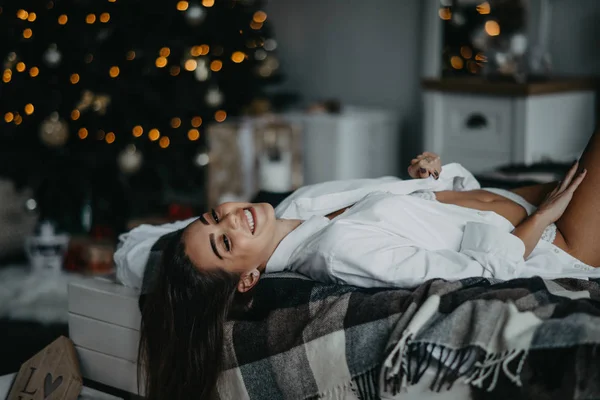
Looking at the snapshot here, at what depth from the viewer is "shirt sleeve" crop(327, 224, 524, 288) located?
1.80 m

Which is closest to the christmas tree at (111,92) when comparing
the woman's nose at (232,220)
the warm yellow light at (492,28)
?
the warm yellow light at (492,28)

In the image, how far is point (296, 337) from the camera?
1.76 meters

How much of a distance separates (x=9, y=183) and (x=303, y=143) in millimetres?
1570

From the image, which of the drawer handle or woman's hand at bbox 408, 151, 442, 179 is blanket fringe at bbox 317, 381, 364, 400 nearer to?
woman's hand at bbox 408, 151, 442, 179

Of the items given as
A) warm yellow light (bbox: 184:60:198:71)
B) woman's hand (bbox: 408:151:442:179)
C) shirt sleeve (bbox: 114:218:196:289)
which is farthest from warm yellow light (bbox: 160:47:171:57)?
woman's hand (bbox: 408:151:442:179)

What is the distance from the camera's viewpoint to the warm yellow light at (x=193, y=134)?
451 cm

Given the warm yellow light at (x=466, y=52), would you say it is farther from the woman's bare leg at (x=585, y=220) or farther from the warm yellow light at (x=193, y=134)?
the woman's bare leg at (x=585, y=220)

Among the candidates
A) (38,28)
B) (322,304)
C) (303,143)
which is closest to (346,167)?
(303,143)

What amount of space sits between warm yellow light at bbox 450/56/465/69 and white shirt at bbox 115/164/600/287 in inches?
83.6

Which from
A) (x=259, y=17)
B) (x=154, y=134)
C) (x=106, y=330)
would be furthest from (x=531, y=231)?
(x=259, y=17)

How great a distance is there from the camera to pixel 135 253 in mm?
2154

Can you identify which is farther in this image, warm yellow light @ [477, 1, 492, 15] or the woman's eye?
warm yellow light @ [477, 1, 492, 15]

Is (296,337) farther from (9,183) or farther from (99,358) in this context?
(9,183)

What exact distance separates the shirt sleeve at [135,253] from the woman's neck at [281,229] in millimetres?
273
